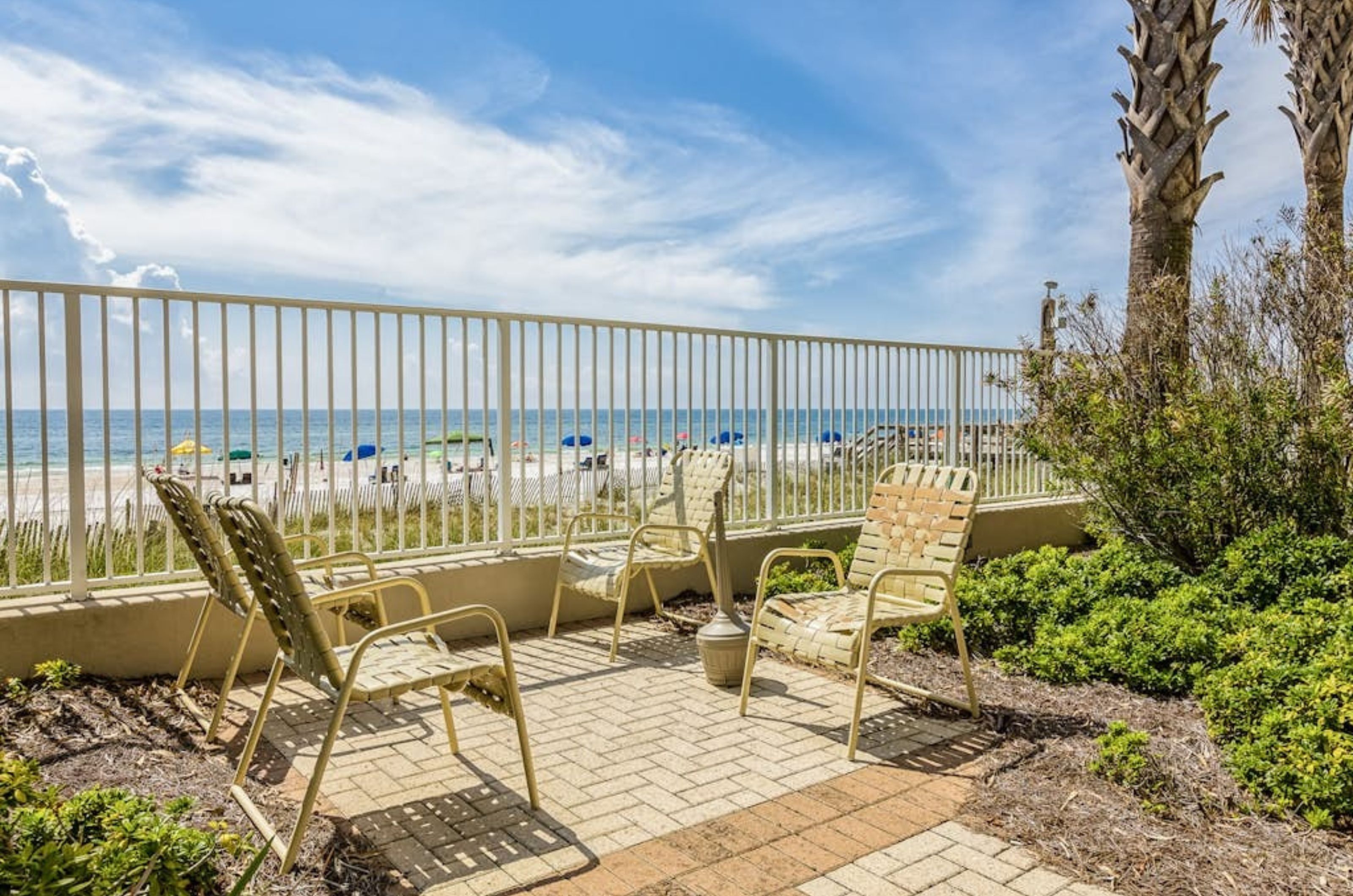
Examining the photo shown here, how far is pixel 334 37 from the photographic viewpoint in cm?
1329

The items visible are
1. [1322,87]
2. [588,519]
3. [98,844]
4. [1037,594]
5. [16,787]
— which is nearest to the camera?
[16,787]

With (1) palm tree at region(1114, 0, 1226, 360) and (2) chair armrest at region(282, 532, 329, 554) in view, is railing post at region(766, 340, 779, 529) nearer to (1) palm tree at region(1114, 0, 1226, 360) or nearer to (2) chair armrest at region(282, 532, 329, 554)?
(1) palm tree at region(1114, 0, 1226, 360)

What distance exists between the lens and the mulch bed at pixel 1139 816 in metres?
2.52

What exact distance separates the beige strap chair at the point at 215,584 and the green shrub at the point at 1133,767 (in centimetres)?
288

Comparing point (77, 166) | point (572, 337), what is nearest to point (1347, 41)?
point (572, 337)

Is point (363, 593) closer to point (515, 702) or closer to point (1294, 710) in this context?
point (515, 702)

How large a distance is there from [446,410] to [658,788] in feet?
9.89

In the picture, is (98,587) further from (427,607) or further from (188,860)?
(188,860)

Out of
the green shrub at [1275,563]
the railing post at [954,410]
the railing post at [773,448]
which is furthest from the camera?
the railing post at [954,410]

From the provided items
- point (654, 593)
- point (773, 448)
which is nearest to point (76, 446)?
point (654, 593)

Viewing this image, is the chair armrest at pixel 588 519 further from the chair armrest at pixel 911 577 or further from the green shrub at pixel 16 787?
the green shrub at pixel 16 787

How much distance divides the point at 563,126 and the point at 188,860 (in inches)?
453

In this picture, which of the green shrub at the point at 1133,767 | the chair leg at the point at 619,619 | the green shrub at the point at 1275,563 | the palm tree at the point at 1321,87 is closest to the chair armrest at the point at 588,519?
the chair leg at the point at 619,619

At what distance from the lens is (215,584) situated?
378 centimetres
